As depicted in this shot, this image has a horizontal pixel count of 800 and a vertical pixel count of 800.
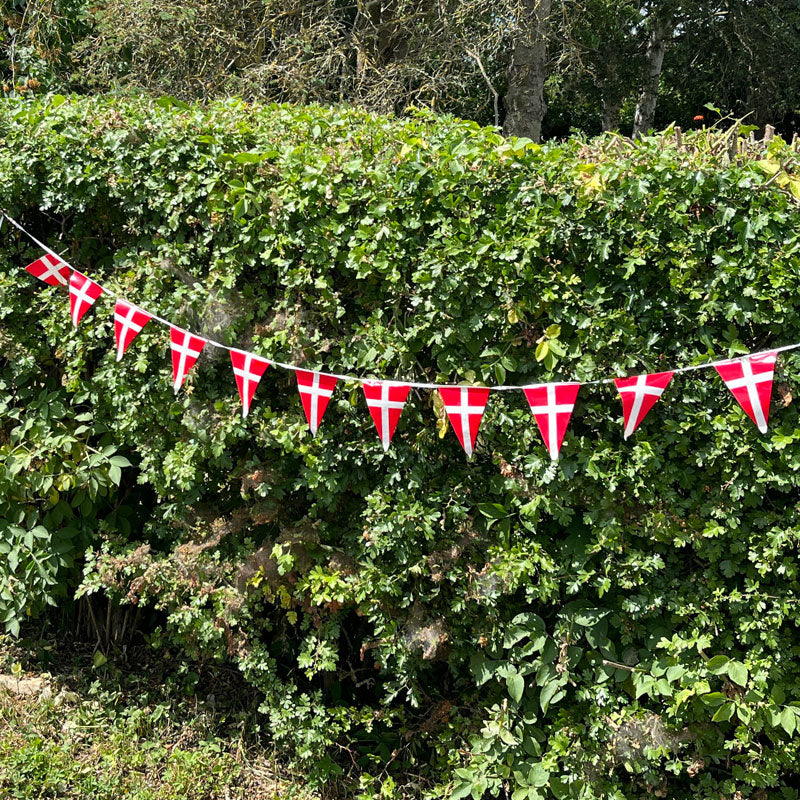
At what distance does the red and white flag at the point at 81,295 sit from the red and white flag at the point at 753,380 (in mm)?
2624

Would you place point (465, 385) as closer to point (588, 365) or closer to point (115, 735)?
point (588, 365)

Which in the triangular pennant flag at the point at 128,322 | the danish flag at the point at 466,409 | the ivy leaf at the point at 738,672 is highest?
the triangular pennant flag at the point at 128,322

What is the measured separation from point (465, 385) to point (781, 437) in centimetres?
107

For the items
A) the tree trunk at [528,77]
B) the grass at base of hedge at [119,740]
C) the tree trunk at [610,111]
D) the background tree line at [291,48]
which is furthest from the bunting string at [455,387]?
the tree trunk at [610,111]

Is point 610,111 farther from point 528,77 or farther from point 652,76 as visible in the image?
point 528,77

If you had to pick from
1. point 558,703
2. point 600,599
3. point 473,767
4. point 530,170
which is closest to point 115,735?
point 473,767

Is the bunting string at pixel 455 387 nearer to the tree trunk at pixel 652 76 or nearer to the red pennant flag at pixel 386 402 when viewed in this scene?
the red pennant flag at pixel 386 402

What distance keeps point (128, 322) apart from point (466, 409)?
1542 millimetres

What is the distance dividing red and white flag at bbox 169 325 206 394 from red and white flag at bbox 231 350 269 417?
203mm

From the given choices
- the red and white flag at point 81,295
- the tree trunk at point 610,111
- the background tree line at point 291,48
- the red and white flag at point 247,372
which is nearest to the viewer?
the red and white flag at point 247,372

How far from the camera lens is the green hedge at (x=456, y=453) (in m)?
2.96

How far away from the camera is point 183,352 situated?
3.48 meters

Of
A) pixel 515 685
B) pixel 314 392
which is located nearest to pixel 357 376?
pixel 314 392

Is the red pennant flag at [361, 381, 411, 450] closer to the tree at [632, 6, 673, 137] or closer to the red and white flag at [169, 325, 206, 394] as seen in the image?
the red and white flag at [169, 325, 206, 394]
